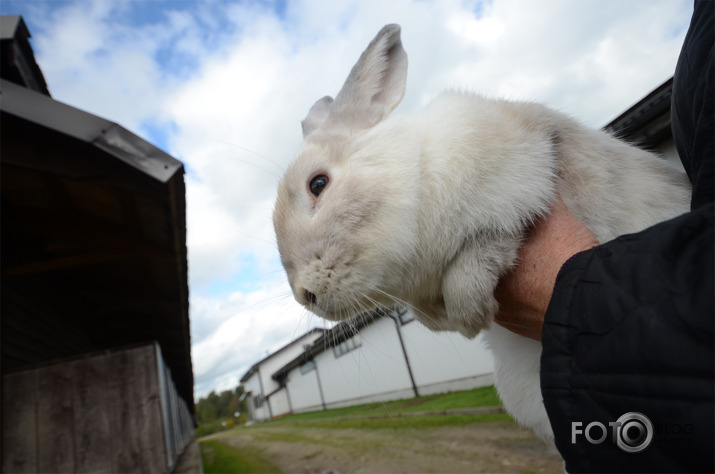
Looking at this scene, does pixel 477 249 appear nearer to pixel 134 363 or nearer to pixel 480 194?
pixel 480 194

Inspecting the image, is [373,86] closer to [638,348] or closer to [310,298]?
[310,298]

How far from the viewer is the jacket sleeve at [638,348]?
737 mm

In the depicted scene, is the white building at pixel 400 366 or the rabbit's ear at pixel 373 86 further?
the white building at pixel 400 366

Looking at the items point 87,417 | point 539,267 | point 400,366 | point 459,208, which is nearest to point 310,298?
point 459,208

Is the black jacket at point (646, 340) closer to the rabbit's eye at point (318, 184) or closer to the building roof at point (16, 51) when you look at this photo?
the rabbit's eye at point (318, 184)

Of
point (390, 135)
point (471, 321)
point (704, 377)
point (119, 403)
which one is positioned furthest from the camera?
point (119, 403)

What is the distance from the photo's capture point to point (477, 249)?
1506 millimetres

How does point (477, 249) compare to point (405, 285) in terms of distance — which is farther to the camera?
point (405, 285)

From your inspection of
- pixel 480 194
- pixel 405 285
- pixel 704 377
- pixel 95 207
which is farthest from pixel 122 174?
pixel 704 377

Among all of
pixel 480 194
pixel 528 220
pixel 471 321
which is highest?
pixel 480 194

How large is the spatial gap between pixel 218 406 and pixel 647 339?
86570 mm

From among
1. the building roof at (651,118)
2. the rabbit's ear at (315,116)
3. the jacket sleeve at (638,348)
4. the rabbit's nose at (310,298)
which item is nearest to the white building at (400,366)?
the rabbit's nose at (310,298)

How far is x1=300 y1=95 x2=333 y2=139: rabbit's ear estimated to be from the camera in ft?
8.48

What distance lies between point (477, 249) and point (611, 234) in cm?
49
